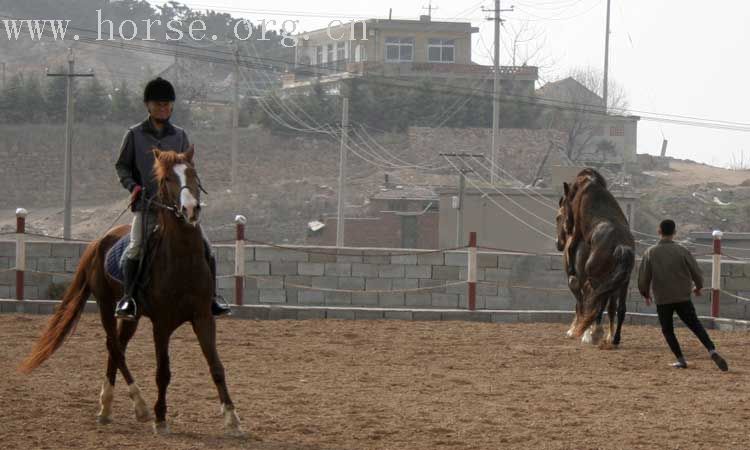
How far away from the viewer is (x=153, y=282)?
8891 mm

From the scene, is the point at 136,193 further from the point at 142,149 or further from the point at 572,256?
the point at 572,256

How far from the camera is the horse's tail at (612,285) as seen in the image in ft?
48.1

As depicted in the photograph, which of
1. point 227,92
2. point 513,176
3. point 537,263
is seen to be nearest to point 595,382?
point 537,263

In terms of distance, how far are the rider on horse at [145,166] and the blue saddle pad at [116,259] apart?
24 cm

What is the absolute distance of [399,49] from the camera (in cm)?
7738

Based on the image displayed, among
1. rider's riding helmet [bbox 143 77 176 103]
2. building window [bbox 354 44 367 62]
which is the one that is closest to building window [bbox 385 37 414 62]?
building window [bbox 354 44 367 62]

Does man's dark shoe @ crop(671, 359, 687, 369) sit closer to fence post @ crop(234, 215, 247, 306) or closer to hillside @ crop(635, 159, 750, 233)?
fence post @ crop(234, 215, 247, 306)

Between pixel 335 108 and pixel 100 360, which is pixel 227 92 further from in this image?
pixel 100 360

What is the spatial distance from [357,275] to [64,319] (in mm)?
11461

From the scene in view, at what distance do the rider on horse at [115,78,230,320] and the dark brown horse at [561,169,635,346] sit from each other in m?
6.67

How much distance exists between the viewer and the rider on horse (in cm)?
905

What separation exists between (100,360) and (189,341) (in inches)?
75.7

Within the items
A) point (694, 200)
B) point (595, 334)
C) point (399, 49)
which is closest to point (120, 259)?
point (595, 334)

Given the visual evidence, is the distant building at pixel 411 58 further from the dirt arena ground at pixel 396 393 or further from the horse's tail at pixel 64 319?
the horse's tail at pixel 64 319
